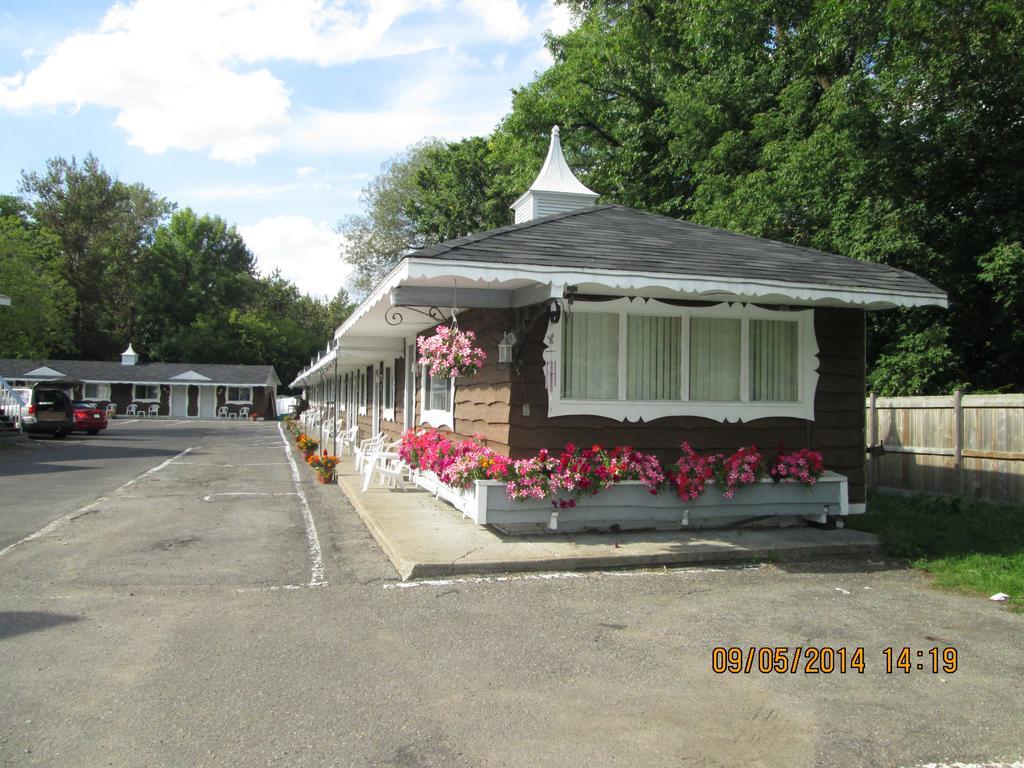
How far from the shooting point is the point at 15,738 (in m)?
3.45

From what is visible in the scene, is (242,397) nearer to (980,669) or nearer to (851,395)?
(851,395)

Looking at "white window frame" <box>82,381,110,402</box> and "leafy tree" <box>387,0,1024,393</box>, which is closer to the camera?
"leafy tree" <box>387,0,1024,393</box>

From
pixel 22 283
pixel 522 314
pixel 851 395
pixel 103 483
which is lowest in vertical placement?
pixel 103 483

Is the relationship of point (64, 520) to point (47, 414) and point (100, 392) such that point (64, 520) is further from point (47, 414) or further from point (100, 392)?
point (100, 392)

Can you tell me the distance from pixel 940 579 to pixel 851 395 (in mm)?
2674

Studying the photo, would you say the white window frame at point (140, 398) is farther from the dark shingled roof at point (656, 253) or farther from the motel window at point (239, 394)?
the dark shingled roof at point (656, 253)

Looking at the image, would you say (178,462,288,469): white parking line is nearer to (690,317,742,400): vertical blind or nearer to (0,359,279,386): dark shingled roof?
(690,317,742,400): vertical blind

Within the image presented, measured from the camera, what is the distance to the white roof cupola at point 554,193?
36.9 ft

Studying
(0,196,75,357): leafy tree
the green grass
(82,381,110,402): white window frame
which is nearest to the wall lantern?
the green grass

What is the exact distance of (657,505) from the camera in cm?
802

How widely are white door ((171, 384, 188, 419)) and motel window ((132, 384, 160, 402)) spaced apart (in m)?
1.03

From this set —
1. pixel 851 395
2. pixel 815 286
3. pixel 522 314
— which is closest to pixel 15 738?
pixel 522 314

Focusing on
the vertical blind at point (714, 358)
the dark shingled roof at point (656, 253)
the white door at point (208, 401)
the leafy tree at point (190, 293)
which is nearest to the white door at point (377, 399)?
the dark shingled roof at point (656, 253)

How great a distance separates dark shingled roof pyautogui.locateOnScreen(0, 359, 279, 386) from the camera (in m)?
52.4
